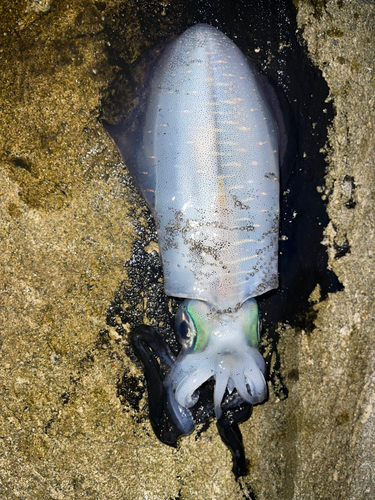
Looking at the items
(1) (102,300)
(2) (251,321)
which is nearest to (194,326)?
(2) (251,321)

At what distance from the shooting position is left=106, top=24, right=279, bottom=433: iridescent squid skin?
2240mm

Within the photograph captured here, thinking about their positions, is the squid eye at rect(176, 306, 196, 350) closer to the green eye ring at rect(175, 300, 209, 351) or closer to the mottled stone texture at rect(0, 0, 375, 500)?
the green eye ring at rect(175, 300, 209, 351)

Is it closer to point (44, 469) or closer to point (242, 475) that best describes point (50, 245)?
point (44, 469)

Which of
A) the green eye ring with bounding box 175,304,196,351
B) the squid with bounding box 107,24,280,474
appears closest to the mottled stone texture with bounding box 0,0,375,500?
the squid with bounding box 107,24,280,474

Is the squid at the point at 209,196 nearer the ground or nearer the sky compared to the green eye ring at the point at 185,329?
nearer the sky

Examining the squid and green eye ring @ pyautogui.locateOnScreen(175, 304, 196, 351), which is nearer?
the squid

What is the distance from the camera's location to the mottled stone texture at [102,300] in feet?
7.61

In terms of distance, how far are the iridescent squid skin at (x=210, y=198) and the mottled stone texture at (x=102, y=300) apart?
27cm

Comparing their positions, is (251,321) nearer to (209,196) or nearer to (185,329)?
(185,329)

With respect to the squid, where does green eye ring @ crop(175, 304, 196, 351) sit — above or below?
below

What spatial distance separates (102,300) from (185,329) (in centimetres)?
56

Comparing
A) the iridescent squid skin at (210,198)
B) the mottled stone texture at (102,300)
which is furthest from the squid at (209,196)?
the mottled stone texture at (102,300)

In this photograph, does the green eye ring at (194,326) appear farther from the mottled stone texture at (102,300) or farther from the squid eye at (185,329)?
the mottled stone texture at (102,300)

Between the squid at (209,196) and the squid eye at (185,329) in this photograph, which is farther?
the squid eye at (185,329)
